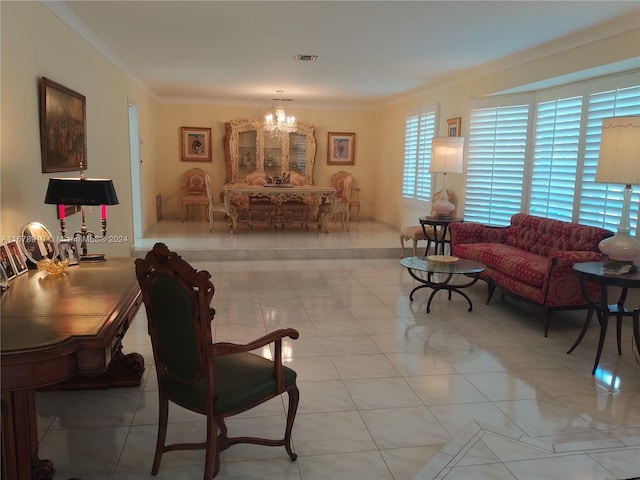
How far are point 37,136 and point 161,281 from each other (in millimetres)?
2052

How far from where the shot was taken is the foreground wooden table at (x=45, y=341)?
5.33ft

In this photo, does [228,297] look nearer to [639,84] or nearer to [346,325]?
[346,325]

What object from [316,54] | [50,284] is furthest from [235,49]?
[50,284]

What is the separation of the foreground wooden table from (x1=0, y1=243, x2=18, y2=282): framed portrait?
45mm

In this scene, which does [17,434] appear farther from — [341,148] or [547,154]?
[341,148]

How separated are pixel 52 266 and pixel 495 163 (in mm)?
4984

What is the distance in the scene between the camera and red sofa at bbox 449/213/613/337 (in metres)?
3.90

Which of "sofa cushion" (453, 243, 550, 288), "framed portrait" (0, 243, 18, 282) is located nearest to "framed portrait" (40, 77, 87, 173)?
"framed portrait" (0, 243, 18, 282)

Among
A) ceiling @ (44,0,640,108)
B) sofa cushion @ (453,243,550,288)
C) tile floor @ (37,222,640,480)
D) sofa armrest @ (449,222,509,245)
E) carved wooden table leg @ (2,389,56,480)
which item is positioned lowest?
tile floor @ (37,222,640,480)

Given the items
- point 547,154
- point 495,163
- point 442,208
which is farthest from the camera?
point 442,208

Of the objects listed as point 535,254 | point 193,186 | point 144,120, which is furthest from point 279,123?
point 535,254

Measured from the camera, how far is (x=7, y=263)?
2.52 m

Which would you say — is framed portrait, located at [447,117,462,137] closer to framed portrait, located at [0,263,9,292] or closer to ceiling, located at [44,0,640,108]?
ceiling, located at [44,0,640,108]

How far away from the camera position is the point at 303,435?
8.15 feet
